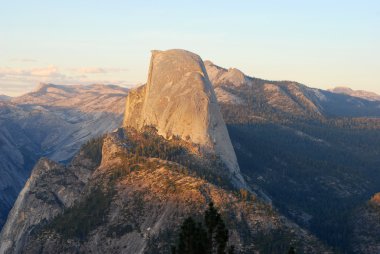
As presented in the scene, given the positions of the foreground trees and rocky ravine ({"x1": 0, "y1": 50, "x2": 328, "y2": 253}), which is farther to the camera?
rocky ravine ({"x1": 0, "y1": 50, "x2": 328, "y2": 253})

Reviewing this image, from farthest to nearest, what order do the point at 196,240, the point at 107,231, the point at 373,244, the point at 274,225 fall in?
the point at 373,244, the point at 107,231, the point at 274,225, the point at 196,240

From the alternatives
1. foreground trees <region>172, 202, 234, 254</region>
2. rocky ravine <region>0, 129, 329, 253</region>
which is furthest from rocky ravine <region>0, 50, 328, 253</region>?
foreground trees <region>172, 202, 234, 254</region>

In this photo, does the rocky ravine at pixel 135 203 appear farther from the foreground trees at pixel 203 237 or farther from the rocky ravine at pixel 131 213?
the foreground trees at pixel 203 237

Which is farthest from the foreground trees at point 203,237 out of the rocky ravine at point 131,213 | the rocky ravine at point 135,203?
the rocky ravine at point 131,213

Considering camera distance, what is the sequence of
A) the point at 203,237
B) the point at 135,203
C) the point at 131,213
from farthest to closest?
the point at 135,203 < the point at 131,213 < the point at 203,237

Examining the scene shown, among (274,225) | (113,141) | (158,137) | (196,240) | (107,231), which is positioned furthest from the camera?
(158,137)

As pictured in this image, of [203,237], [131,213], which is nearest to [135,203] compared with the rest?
[131,213]

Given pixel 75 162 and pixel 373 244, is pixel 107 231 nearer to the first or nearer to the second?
pixel 75 162

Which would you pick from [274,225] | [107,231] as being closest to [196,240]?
[274,225]

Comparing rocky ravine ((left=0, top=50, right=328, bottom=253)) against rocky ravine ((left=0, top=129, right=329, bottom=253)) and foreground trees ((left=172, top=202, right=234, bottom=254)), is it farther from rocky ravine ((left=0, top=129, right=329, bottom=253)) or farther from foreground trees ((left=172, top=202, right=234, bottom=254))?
foreground trees ((left=172, top=202, right=234, bottom=254))

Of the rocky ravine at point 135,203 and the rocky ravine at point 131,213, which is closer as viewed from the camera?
the rocky ravine at point 131,213

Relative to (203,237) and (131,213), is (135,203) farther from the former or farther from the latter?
(203,237)
